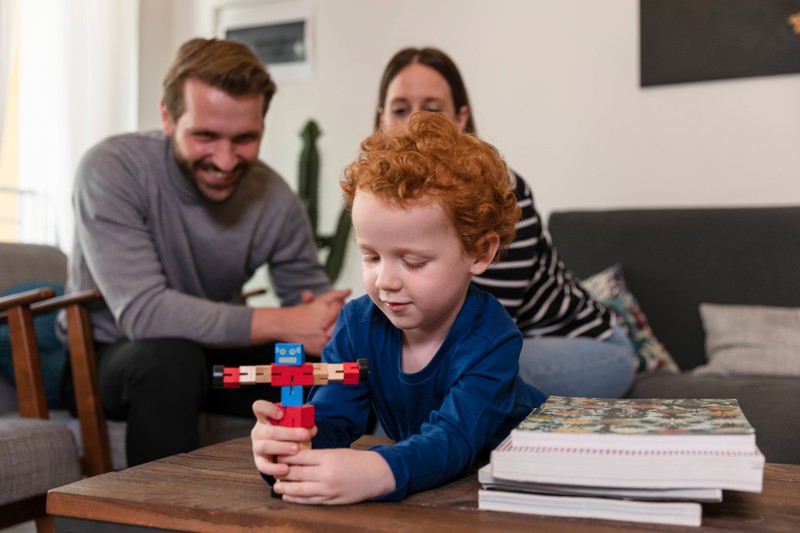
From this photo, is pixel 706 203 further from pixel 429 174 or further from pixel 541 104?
pixel 429 174

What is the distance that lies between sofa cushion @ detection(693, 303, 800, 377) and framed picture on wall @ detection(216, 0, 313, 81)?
2.25 meters

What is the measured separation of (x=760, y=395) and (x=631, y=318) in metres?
0.65

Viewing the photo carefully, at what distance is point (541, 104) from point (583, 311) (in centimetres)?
169

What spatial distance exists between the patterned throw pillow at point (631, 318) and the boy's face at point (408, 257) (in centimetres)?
168

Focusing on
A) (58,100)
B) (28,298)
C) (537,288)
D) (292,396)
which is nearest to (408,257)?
(292,396)

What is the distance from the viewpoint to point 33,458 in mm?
1861

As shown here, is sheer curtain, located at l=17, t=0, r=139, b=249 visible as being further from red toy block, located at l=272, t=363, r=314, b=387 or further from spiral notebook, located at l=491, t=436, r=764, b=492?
spiral notebook, located at l=491, t=436, r=764, b=492

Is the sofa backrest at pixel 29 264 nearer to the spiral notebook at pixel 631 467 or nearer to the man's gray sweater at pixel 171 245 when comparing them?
the man's gray sweater at pixel 171 245

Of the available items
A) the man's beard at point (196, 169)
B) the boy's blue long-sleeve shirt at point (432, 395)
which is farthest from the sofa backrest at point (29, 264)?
the boy's blue long-sleeve shirt at point (432, 395)

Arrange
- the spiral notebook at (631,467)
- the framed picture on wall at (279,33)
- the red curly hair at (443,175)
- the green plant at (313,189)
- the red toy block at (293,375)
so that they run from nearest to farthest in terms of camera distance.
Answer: the spiral notebook at (631,467) < the red toy block at (293,375) < the red curly hair at (443,175) < the green plant at (313,189) < the framed picture on wall at (279,33)

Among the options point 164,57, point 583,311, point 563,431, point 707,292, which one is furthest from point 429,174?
point 164,57

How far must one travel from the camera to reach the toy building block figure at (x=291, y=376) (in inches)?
38.6

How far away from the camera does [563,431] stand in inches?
38.3

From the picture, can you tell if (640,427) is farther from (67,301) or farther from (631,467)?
(67,301)
